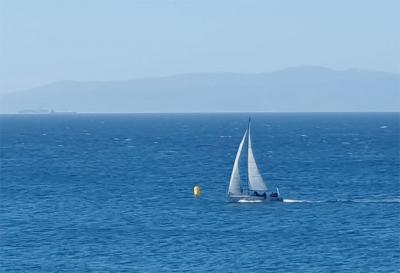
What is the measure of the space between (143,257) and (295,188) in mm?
45851

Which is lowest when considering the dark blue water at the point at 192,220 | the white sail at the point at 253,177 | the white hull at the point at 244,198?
the dark blue water at the point at 192,220

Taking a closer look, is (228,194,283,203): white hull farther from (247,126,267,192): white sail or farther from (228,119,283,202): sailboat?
(247,126,267,192): white sail

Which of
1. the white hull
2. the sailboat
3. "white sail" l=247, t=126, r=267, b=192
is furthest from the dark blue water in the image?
"white sail" l=247, t=126, r=267, b=192

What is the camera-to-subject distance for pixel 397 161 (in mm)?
152250

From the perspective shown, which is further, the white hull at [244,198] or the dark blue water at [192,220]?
the white hull at [244,198]

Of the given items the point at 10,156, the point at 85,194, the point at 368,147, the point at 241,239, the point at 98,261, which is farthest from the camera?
the point at 368,147

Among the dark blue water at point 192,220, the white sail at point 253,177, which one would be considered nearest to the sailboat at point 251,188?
the white sail at point 253,177

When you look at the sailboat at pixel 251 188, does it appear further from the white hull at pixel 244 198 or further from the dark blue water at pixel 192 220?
the dark blue water at pixel 192 220

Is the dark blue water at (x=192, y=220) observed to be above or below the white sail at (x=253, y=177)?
below

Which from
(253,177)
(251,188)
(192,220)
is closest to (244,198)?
(251,188)

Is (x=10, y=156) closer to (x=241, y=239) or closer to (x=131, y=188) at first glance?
(x=131, y=188)

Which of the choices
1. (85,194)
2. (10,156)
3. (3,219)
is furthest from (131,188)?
(10,156)

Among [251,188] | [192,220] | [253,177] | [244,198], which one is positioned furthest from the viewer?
[251,188]

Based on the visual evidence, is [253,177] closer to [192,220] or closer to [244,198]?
[244,198]
